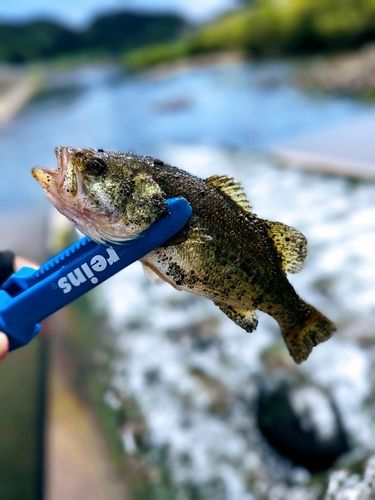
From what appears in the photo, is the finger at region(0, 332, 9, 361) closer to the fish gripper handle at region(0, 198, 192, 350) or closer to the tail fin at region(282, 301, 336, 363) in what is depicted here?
the fish gripper handle at region(0, 198, 192, 350)

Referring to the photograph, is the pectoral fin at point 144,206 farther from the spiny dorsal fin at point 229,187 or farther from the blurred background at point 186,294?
the blurred background at point 186,294

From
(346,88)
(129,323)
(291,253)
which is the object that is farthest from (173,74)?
(291,253)

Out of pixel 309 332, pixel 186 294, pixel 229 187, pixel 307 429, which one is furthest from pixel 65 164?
pixel 186 294

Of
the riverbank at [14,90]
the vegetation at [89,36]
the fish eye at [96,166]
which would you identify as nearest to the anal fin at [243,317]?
the fish eye at [96,166]

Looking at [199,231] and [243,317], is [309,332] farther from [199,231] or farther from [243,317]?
[199,231]

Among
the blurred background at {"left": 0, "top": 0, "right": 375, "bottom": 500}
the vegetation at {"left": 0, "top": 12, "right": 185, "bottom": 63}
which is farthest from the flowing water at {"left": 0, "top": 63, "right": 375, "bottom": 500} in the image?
the vegetation at {"left": 0, "top": 12, "right": 185, "bottom": 63}

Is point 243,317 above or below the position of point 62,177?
below
